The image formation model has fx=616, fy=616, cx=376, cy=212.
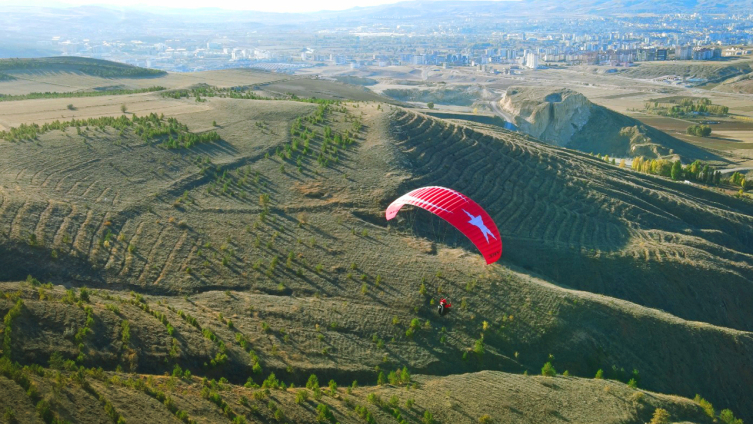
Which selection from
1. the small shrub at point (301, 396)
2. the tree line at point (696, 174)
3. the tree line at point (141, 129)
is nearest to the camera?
the small shrub at point (301, 396)

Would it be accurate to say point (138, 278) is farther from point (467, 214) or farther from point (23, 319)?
point (467, 214)

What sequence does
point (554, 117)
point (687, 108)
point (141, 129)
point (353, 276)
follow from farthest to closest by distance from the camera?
point (687, 108) < point (554, 117) < point (141, 129) < point (353, 276)

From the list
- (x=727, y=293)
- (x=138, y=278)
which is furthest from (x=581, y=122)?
(x=138, y=278)

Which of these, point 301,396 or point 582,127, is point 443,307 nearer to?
point 301,396

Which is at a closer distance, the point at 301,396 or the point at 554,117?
the point at 301,396

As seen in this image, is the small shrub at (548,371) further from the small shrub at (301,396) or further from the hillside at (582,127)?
the hillside at (582,127)

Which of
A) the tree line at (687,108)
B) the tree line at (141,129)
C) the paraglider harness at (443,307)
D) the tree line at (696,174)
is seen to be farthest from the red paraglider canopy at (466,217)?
the tree line at (687,108)

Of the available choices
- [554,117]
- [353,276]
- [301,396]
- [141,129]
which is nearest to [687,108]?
[554,117]
